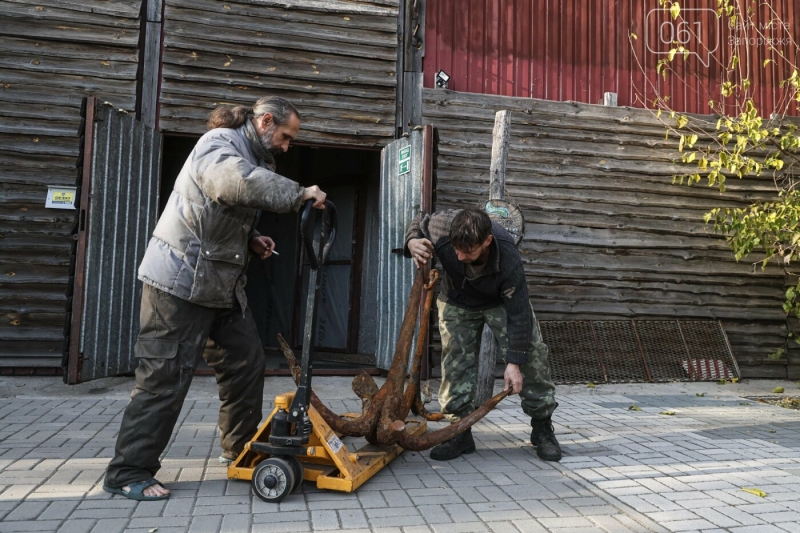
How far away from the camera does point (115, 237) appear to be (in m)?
6.38

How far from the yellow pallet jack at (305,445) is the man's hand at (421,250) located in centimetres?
66

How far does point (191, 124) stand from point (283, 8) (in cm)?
181

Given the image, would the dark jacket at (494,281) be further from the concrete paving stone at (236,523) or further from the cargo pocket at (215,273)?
the concrete paving stone at (236,523)

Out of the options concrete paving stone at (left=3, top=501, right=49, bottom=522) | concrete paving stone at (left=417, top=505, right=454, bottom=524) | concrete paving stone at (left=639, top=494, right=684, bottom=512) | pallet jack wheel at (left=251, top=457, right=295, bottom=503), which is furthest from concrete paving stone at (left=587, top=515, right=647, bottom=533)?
concrete paving stone at (left=3, top=501, right=49, bottom=522)

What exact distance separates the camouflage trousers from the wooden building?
2.42 metres

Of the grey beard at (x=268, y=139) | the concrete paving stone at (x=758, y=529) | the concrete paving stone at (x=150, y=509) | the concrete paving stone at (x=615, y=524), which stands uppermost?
the grey beard at (x=268, y=139)

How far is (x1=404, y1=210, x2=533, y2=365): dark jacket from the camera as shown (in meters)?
4.07

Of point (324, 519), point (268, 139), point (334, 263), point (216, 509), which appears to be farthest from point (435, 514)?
point (334, 263)

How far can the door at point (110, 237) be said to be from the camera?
19.4 feet

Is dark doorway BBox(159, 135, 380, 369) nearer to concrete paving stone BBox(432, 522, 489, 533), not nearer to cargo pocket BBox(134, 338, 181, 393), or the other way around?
cargo pocket BBox(134, 338, 181, 393)

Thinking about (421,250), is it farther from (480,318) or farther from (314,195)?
(314,195)

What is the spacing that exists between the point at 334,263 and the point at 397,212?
8.61 ft

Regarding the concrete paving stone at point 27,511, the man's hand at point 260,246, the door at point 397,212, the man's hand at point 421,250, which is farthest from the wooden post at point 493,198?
the concrete paving stone at point 27,511

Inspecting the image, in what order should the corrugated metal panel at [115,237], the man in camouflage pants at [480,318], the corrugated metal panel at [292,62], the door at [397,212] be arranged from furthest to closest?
the corrugated metal panel at [292,62] → the door at [397,212] → the corrugated metal panel at [115,237] → the man in camouflage pants at [480,318]
